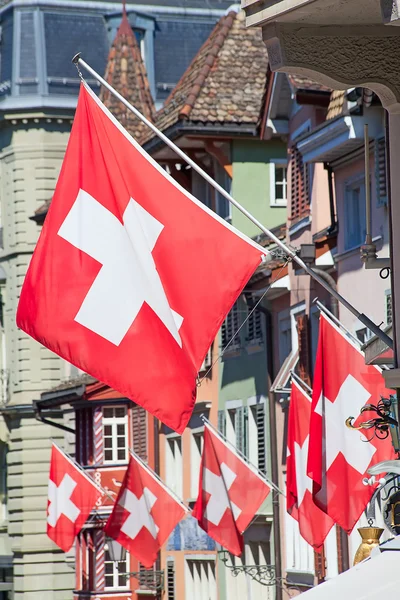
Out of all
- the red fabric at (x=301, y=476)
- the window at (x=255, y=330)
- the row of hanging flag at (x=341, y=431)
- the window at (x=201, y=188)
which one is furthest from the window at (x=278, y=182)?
the row of hanging flag at (x=341, y=431)

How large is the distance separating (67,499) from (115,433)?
22.3 feet

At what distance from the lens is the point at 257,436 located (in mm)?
34062

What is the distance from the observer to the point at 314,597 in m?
9.95

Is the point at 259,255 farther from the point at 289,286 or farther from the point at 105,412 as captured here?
the point at 105,412

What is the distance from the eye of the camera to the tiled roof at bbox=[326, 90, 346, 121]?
87.4 ft

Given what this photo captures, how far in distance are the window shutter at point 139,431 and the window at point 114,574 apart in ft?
10.2

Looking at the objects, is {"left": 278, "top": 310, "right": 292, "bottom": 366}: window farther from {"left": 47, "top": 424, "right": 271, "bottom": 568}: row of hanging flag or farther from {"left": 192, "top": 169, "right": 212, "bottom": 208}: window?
{"left": 192, "top": 169, "right": 212, "bottom": 208}: window

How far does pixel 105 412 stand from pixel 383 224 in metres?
21.8

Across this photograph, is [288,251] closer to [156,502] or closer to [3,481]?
[156,502]

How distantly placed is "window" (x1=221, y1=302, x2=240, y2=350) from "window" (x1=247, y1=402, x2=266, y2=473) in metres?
1.79

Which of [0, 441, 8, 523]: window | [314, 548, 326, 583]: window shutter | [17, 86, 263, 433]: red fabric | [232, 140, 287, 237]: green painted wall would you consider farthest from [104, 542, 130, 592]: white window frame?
[17, 86, 263, 433]: red fabric

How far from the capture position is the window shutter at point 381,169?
24603 mm

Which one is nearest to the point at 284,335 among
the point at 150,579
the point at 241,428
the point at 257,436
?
the point at 257,436

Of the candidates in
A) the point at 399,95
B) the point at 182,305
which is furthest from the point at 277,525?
the point at 399,95
